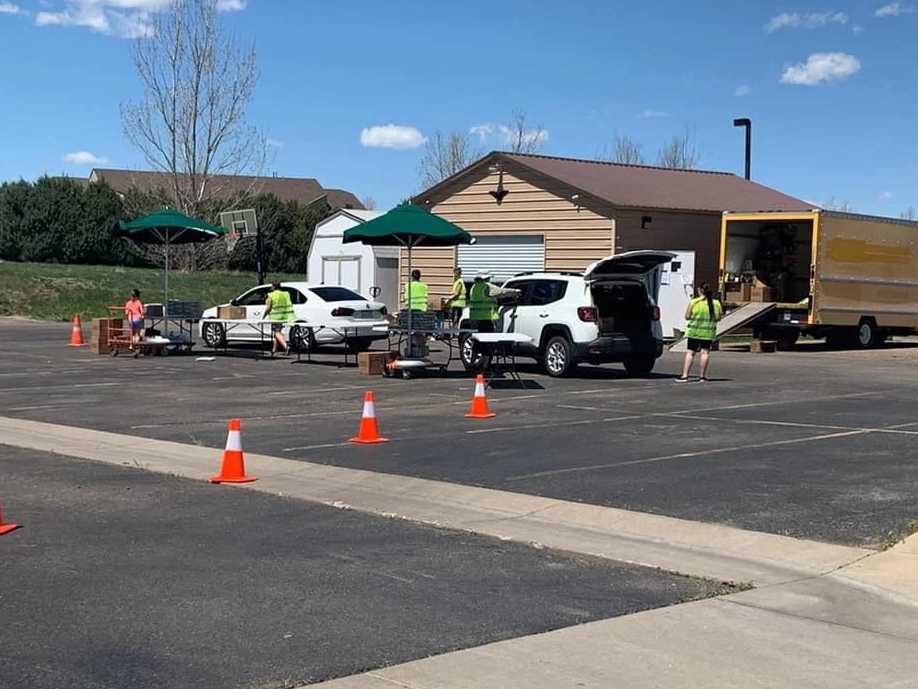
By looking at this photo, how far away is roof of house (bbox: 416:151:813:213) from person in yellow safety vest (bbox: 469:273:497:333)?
9934mm

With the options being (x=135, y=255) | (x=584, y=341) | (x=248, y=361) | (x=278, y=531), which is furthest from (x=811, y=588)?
(x=135, y=255)

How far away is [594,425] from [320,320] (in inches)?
458

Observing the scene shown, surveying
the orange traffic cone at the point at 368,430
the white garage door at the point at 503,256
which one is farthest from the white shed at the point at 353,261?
the orange traffic cone at the point at 368,430

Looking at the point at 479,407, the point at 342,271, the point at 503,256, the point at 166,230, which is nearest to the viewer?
the point at 479,407

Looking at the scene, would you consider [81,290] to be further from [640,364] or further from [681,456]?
[681,456]

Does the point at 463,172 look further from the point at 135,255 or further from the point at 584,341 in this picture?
the point at 135,255

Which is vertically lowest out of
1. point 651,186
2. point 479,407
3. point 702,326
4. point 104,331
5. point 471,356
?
point 479,407

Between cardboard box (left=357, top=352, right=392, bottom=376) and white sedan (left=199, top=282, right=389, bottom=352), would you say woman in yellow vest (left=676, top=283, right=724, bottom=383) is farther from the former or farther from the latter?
white sedan (left=199, top=282, right=389, bottom=352)

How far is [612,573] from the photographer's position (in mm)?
7234

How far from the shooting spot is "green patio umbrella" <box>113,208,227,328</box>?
25141mm

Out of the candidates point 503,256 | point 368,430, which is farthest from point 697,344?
point 503,256

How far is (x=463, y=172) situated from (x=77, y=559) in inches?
1045

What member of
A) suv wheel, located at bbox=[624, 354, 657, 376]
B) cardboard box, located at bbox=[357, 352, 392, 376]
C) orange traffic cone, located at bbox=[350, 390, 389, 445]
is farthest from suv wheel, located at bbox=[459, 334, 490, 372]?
orange traffic cone, located at bbox=[350, 390, 389, 445]

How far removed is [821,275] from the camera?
87.5 feet
